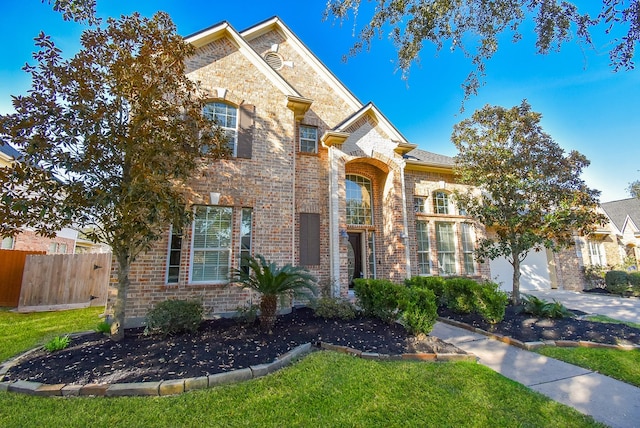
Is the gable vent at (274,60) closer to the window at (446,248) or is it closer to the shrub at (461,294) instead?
the window at (446,248)

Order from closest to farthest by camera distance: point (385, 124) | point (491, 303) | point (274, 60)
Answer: point (491, 303) → point (385, 124) → point (274, 60)

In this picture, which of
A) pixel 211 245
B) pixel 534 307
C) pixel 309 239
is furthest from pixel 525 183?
pixel 211 245

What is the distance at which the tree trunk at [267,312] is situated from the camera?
5771mm

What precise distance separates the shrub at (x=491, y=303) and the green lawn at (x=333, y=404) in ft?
9.07

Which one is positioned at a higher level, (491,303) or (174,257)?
(174,257)

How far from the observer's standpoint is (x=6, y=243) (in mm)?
11672

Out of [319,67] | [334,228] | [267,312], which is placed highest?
[319,67]

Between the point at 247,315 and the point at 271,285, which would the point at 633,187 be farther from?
the point at 247,315

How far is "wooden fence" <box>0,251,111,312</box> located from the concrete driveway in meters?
15.7

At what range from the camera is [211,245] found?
761 centimetres

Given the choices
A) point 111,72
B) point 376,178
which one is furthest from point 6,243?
point 376,178

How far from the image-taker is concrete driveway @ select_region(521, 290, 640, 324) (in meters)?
8.70

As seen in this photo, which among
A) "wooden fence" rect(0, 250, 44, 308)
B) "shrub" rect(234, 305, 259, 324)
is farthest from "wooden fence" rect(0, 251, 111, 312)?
"shrub" rect(234, 305, 259, 324)

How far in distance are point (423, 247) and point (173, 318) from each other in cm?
934
